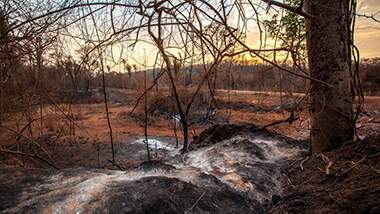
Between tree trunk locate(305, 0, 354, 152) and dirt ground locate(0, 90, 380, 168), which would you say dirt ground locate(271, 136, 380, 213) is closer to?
tree trunk locate(305, 0, 354, 152)

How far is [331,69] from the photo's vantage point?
3.65 meters

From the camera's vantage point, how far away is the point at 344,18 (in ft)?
12.1

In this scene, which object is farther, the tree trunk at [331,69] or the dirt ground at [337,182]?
the tree trunk at [331,69]

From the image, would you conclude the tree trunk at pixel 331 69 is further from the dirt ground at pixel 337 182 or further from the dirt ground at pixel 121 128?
the dirt ground at pixel 121 128

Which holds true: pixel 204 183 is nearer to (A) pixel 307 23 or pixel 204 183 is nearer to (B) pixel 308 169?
(B) pixel 308 169

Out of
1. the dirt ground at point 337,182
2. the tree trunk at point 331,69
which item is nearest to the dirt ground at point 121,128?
the tree trunk at point 331,69

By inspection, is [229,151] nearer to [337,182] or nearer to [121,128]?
[337,182]

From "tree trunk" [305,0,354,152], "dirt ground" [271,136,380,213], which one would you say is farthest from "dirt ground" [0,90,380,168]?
"dirt ground" [271,136,380,213]

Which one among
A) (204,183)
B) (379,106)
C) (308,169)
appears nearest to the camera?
(204,183)

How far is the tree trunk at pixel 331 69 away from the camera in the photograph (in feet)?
11.9

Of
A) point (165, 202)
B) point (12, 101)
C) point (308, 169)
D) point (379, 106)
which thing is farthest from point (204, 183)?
point (379, 106)

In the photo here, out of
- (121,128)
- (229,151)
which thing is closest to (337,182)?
(229,151)

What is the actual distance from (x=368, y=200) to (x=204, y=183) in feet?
3.32

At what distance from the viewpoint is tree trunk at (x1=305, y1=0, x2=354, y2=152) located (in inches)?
143
